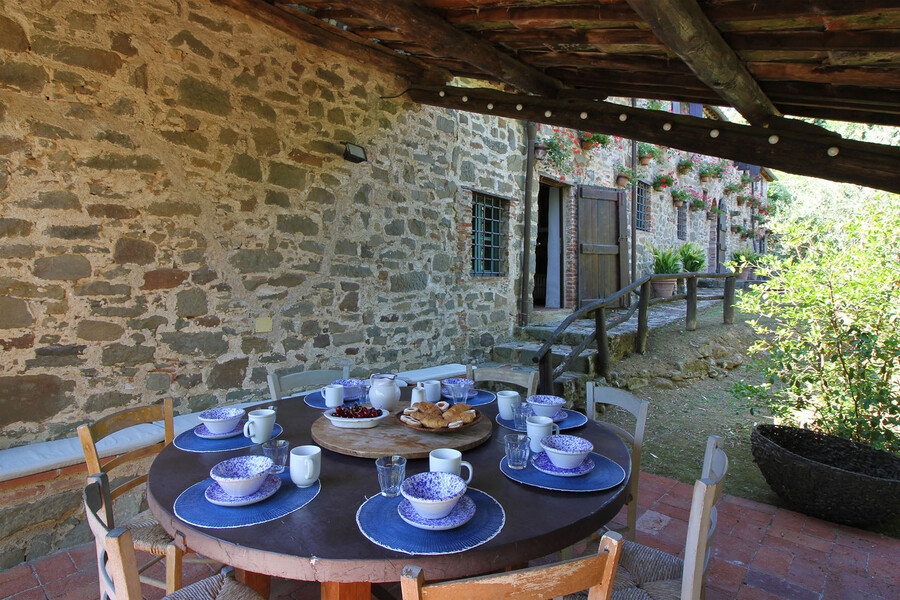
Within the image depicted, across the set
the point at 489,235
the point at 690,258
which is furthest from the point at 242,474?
the point at 690,258

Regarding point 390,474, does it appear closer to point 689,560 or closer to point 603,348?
point 689,560

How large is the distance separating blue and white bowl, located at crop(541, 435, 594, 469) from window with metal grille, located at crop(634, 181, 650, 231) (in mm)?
7967

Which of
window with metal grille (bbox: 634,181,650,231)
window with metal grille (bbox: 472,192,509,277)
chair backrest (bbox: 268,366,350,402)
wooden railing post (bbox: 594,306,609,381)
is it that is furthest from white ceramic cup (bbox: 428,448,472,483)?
window with metal grille (bbox: 634,181,650,231)

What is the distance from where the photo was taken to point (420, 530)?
1.28m

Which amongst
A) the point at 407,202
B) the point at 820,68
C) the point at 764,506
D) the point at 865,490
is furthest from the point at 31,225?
the point at 865,490

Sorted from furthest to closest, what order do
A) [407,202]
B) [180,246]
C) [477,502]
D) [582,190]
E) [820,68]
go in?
[582,190] < [407,202] < [180,246] < [820,68] < [477,502]

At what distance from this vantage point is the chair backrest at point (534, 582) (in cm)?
91

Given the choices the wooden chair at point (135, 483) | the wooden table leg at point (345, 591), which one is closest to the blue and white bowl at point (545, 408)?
the wooden table leg at point (345, 591)

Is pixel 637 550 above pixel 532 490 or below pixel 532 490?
below

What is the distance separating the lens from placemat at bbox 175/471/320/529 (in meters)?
1.30

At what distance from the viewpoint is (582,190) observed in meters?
7.11

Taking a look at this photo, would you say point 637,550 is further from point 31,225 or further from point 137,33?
point 137,33

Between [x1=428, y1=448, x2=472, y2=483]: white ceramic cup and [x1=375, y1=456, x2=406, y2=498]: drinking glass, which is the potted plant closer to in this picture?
[x1=428, y1=448, x2=472, y2=483]: white ceramic cup

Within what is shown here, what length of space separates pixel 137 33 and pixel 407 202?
2.29 meters
